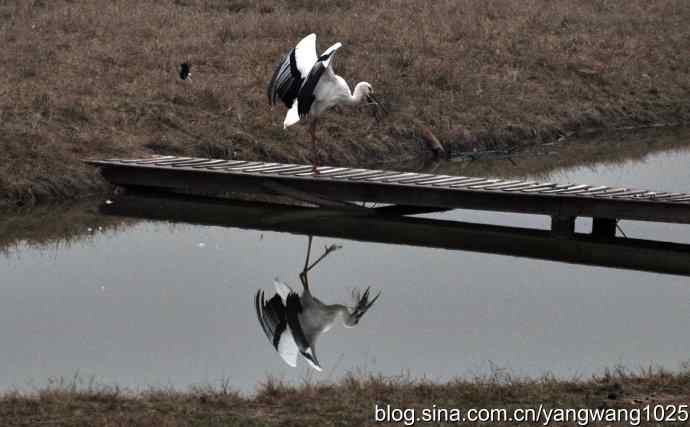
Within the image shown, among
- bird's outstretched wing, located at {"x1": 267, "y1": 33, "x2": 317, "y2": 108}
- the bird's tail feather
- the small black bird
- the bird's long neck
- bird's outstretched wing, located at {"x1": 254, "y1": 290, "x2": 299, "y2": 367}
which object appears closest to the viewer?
bird's outstretched wing, located at {"x1": 254, "y1": 290, "x2": 299, "y2": 367}

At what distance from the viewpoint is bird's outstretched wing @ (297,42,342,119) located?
13.1 metres

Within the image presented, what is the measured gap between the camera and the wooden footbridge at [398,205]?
12266 millimetres

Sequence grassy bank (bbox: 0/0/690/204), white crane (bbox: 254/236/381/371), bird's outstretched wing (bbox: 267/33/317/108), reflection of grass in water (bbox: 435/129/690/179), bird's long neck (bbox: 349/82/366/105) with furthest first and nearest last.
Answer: reflection of grass in water (bbox: 435/129/690/179)
grassy bank (bbox: 0/0/690/204)
bird's long neck (bbox: 349/82/366/105)
bird's outstretched wing (bbox: 267/33/317/108)
white crane (bbox: 254/236/381/371)

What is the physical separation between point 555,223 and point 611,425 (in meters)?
6.14

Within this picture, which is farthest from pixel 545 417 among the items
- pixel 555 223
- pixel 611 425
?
pixel 555 223

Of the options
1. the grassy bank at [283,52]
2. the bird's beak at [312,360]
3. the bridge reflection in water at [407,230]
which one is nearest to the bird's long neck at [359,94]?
the bridge reflection in water at [407,230]

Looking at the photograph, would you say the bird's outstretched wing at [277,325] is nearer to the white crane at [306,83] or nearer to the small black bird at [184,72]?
the white crane at [306,83]

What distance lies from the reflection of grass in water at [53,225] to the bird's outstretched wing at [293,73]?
6.77 feet

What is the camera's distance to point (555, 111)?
1964cm

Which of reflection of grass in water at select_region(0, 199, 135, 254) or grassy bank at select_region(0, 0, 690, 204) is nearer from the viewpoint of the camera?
reflection of grass in water at select_region(0, 199, 135, 254)

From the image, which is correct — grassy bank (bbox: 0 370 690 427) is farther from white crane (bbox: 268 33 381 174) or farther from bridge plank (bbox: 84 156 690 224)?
white crane (bbox: 268 33 381 174)

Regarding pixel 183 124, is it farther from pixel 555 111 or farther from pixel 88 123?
pixel 555 111

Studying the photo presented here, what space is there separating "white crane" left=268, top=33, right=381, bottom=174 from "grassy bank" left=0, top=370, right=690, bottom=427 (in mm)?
5826

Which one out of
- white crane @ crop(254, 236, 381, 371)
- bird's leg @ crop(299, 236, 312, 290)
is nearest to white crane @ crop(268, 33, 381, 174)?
bird's leg @ crop(299, 236, 312, 290)
